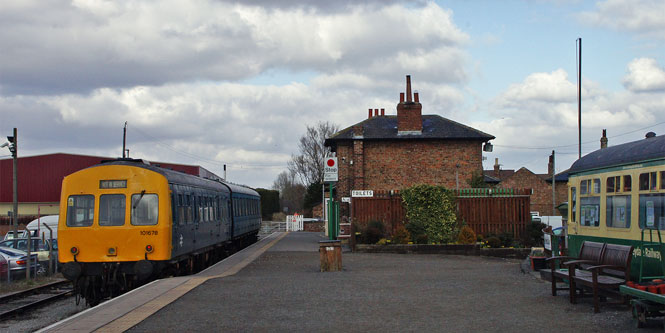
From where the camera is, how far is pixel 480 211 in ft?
86.3

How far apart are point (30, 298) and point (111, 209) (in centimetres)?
396

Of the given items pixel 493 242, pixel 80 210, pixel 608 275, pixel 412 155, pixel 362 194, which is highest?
pixel 412 155

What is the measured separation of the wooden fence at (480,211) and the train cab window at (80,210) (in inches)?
502

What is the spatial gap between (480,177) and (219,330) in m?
27.2

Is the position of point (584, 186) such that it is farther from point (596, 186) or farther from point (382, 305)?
point (382, 305)

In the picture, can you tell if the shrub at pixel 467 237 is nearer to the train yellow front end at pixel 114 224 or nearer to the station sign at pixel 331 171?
the station sign at pixel 331 171

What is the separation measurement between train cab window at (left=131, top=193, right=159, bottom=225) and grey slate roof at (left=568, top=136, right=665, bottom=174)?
8432 mm

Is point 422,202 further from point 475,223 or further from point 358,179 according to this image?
point 358,179

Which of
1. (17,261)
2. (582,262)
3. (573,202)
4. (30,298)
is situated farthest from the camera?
(17,261)

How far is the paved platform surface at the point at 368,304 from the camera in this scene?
30.0 feet

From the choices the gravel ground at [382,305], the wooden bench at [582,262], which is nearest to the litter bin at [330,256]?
the gravel ground at [382,305]

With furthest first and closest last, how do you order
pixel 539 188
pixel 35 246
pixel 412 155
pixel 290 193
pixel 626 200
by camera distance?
pixel 290 193
pixel 539 188
pixel 412 155
pixel 35 246
pixel 626 200

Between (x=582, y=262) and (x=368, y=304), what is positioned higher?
(x=582, y=262)

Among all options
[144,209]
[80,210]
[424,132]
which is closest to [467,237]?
[144,209]
